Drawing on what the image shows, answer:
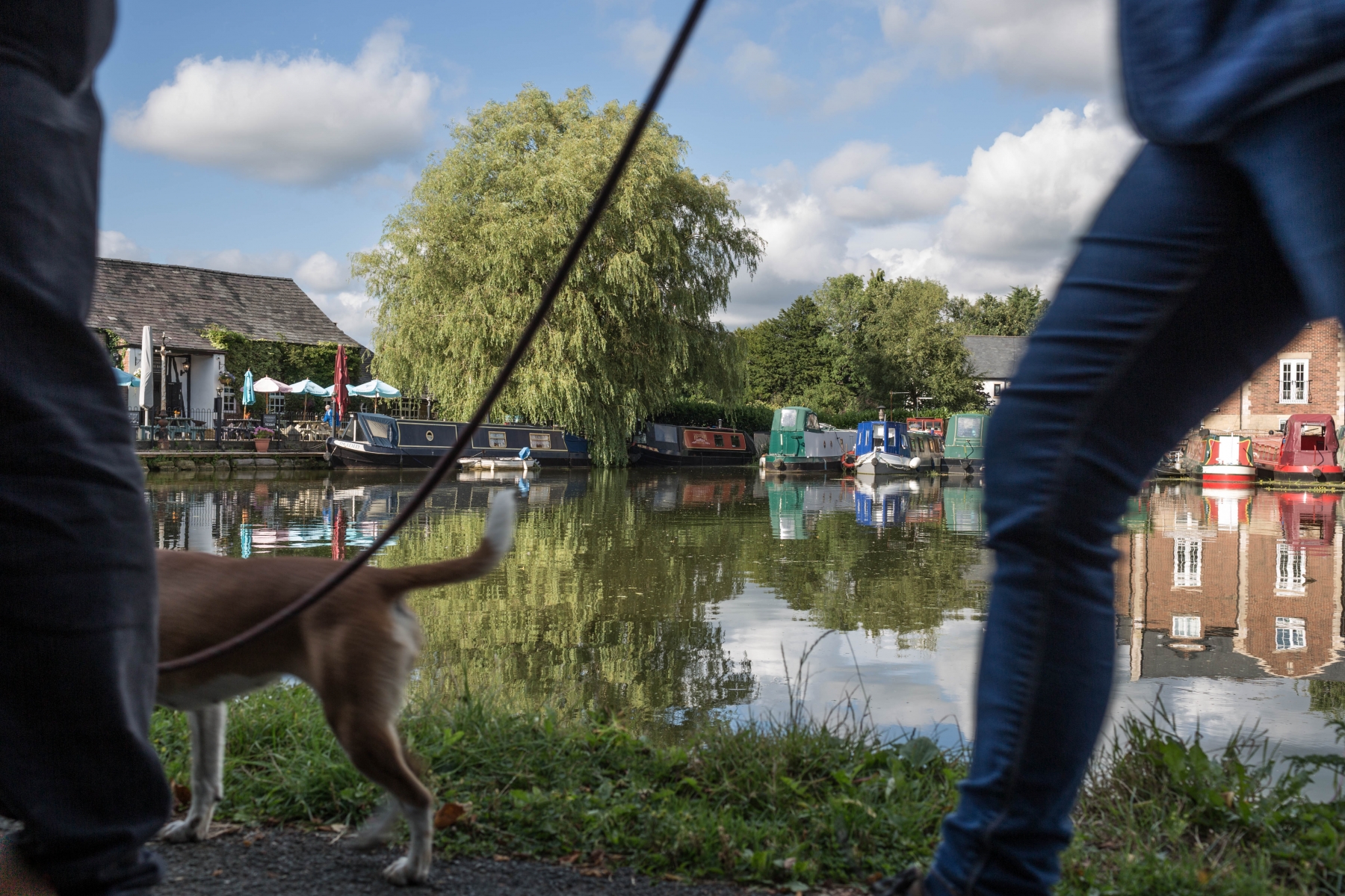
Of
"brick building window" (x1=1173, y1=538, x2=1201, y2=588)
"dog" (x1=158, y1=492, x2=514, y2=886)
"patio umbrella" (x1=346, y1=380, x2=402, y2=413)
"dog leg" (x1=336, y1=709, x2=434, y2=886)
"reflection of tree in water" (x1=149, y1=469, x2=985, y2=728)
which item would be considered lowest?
"reflection of tree in water" (x1=149, y1=469, x2=985, y2=728)

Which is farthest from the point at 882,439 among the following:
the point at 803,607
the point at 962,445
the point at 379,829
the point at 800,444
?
the point at 379,829

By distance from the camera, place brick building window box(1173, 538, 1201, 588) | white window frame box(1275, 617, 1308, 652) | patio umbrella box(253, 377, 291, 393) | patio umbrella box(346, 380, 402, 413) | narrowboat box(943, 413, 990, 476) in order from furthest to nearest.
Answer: patio umbrella box(253, 377, 291, 393)
narrowboat box(943, 413, 990, 476)
patio umbrella box(346, 380, 402, 413)
brick building window box(1173, 538, 1201, 588)
white window frame box(1275, 617, 1308, 652)

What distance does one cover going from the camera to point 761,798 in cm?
269

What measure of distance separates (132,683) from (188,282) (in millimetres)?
47051

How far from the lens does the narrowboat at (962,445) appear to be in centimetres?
3897

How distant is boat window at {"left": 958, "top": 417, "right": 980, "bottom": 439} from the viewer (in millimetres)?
40812

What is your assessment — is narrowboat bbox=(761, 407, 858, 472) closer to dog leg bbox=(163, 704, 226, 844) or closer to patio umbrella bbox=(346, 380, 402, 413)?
patio umbrella bbox=(346, 380, 402, 413)

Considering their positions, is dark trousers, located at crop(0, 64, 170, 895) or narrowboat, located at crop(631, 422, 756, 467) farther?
narrowboat, located at crop(631, 422, 756, 467)

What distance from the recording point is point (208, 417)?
133 ft

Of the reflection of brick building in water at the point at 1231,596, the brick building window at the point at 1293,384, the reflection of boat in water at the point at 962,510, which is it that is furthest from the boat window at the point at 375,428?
the brick building window at the point at 1293,384

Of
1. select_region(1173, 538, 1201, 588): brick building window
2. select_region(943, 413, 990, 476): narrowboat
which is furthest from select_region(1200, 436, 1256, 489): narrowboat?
select_region(1173, 538, 1201, 588): brick building window

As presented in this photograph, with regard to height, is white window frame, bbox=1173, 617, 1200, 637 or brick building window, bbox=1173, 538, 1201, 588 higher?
brick building window, bbox=1173, 538, 1201, 588

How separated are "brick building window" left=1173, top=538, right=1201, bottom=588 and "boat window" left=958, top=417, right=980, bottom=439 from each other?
2779 cm

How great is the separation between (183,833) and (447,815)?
629 millimetres
